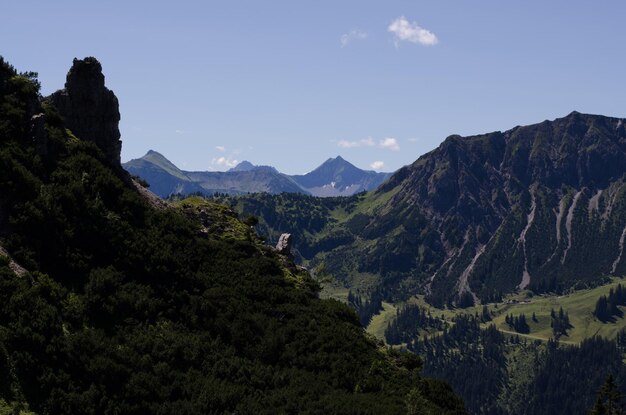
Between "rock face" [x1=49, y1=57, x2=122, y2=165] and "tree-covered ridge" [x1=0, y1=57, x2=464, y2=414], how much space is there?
4.36 metres

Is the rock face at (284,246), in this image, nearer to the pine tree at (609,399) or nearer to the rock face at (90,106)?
the rock face at (90,106)

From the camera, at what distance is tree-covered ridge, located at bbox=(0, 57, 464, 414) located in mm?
59469

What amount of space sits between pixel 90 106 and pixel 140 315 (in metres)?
43.4

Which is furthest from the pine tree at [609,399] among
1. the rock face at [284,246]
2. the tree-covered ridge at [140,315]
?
the rock face at [284,246]

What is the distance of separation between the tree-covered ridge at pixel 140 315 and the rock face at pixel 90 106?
14.3 ft

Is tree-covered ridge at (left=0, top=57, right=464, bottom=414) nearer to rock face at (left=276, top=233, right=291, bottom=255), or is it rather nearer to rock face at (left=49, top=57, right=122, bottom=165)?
rock face at (left=49, top=57, right=122, bottom=165)

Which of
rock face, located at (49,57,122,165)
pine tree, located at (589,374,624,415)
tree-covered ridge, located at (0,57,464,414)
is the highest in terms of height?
rock face, located at (49,57,122,165)

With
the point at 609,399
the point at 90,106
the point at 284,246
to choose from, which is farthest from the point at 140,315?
the point at 609,399

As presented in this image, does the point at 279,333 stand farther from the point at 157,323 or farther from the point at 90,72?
the point at 90,72

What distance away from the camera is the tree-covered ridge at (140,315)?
5947 centimetres

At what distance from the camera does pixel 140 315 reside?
7431 centimetres

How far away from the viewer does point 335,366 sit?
80375 mm

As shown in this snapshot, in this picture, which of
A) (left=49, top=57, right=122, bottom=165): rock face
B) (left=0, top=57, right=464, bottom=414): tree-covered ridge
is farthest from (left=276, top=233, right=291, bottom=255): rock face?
(left=49, top=57, right=122, bottom=165): rock face

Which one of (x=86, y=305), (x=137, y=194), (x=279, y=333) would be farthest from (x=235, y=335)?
(x=137, y=194)
